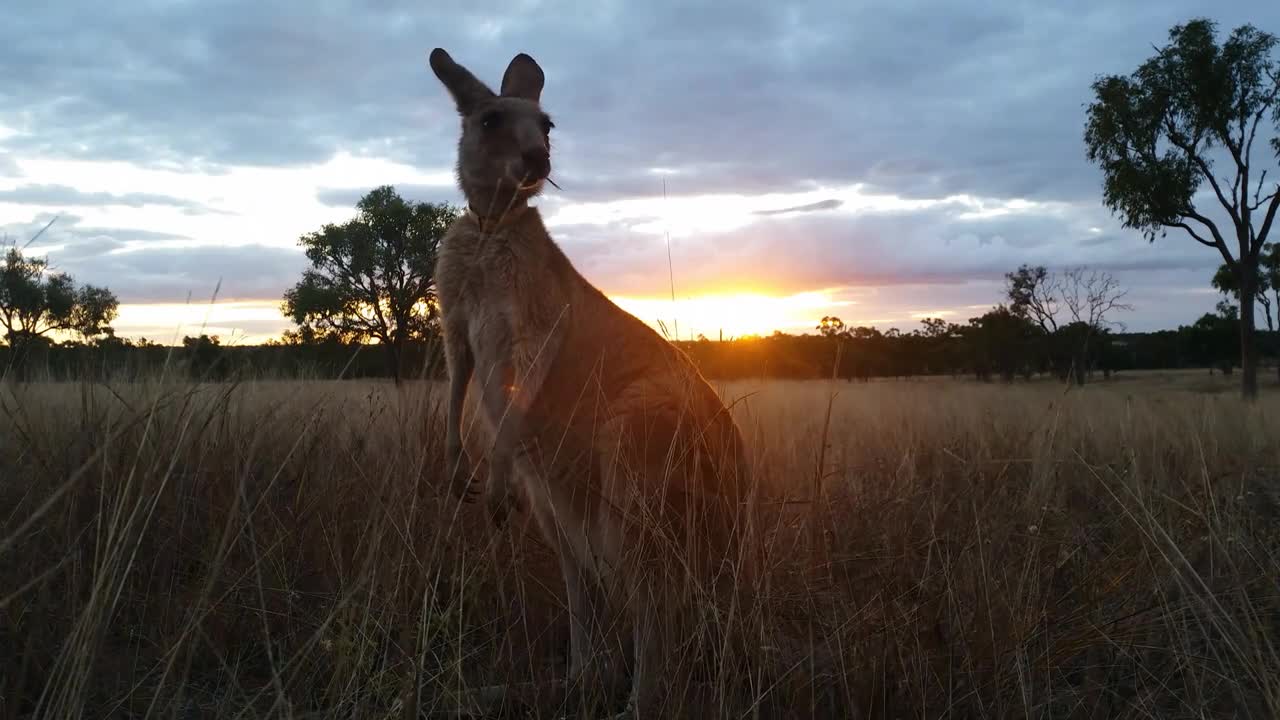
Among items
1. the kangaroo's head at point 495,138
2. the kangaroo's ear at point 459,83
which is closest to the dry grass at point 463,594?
the kangaroo's head at point 495,138

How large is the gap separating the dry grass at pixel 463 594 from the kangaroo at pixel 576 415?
6.9 inches

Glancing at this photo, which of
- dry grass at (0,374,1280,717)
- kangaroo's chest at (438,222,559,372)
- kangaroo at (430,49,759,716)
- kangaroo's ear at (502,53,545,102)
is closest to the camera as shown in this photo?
dry grass at (0,374,1280,717)

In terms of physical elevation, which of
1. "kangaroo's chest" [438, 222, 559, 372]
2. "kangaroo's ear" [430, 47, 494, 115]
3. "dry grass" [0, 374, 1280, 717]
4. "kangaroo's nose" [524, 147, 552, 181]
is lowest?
"dry grass" [0, 374, 1280, 717]

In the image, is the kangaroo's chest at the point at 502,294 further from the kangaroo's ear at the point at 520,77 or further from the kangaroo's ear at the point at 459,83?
the kangaroo's ear at the point at 520,77

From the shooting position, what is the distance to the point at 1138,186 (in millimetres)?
20750

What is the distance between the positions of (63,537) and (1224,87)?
2518cm

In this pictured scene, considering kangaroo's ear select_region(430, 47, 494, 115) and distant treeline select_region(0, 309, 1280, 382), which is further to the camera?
distant treeline select_region(0, 309, 1280, 382)

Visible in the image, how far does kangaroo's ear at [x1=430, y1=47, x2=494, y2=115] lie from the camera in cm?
375

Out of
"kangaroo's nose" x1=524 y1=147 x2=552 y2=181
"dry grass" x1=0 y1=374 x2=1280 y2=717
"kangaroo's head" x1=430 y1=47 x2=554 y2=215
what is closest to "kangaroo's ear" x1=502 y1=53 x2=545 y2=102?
"kangaroo's head" x1=430 y1=47 x2=554 y2=215

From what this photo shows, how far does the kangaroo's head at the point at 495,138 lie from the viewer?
139 inches

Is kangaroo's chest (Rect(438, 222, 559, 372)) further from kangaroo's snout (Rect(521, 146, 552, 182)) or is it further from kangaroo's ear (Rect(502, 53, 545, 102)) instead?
kangaroo's ear (Rect(502, 53, 545, 102))

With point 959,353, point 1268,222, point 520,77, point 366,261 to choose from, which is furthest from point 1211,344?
point 520,77

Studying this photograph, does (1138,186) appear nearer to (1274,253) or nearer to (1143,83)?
(1143,83)

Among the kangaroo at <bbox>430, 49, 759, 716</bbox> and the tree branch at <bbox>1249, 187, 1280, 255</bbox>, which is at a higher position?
the tree branch at <bbox>1249, 187, 1280, 255</bbox>
